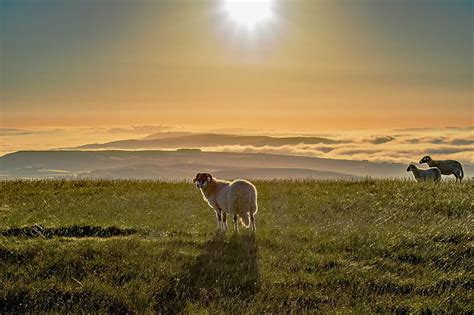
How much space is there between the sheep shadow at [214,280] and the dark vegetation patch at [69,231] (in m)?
4.62

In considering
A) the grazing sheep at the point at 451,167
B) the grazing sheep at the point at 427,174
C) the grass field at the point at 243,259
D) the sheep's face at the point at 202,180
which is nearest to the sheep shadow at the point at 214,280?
the grass field at the point at 243,259

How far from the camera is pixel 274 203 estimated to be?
1073 inches

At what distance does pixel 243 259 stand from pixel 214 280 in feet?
5.36

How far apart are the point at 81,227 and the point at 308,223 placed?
9761mm

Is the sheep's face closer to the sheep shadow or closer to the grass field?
the grass field

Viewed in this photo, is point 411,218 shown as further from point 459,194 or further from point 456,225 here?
point 459,194

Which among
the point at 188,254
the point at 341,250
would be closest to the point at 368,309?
the point at 341,250

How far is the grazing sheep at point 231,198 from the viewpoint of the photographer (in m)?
19.9

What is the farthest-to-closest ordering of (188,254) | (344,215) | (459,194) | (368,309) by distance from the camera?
(459,194)
(344,215)
(188,254)
(368,309)

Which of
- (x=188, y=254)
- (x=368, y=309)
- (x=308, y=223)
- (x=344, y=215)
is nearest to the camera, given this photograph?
(x=368, y=309)

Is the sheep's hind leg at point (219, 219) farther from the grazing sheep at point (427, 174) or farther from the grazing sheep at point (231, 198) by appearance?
the grazing sheep at point (427, 174)

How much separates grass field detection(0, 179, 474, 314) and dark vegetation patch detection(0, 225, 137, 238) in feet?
0.16

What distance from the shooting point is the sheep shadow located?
15586 millimetres

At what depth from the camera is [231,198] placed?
1998 cm
